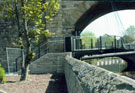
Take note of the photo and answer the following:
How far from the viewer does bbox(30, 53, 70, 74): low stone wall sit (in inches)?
423

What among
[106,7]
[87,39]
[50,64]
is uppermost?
[106,7]

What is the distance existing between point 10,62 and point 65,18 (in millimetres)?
5536

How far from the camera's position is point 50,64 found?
10.9 meters

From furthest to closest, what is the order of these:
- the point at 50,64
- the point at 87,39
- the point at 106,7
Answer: the point at 87,39, the point at 106,7, the point at 50,64

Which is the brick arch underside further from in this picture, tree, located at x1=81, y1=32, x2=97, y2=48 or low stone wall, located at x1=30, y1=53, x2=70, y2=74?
low stone wall, located at x1=30, y1=53, x2=70, y2=74

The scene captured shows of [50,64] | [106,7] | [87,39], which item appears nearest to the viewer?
[50,64]

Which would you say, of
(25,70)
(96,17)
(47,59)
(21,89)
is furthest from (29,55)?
(96,17)

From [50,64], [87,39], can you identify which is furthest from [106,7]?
[50,64]

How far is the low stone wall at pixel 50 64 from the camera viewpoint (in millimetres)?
10750

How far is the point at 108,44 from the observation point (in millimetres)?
16812

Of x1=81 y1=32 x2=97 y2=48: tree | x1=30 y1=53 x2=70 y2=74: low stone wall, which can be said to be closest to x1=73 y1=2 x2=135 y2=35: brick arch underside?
x1=81 y1=32 x2=97 y2=48: tree

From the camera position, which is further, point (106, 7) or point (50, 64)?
point (106, 7)

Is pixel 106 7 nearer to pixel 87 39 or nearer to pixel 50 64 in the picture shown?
pixel 87 39

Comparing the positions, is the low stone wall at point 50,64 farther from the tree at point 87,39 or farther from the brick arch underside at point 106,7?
the brick arch underside at point 106,7
